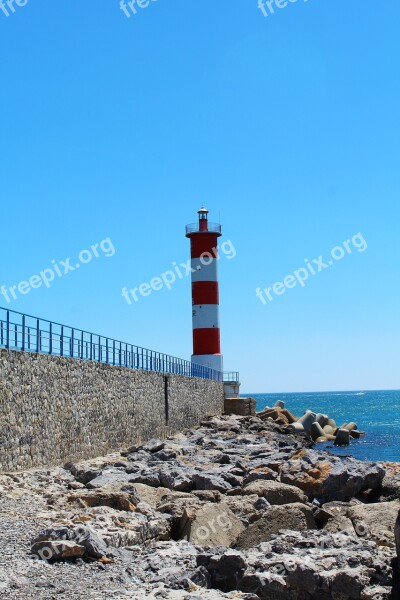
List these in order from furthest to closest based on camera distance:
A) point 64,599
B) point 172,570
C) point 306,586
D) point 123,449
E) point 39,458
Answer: point 123,449
point 39,458
point 172,570
point 306,586
point 64,599

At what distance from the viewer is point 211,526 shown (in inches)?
392

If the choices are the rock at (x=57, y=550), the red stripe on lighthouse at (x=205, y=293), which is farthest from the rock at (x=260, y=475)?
the red stripe on lighthouse at (x=205, y=293)

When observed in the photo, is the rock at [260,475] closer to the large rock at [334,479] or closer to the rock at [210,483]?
the large rock at [334,479]

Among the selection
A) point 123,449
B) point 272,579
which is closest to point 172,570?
point 272,579

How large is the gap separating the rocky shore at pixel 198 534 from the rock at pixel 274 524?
0.06ft

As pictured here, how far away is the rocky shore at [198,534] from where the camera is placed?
7.61m

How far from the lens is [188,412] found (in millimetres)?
32219

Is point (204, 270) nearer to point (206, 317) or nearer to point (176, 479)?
point (206, 317)

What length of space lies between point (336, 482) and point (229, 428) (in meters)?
17.9

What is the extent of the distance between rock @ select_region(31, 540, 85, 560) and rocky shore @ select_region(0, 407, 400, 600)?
0.01m

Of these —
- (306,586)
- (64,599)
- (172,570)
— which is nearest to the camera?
(64,599)

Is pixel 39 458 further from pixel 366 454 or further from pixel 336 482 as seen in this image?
pixel 366 454

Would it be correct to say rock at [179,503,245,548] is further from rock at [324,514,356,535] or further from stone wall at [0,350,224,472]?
stone wall at [0,350,224,472]

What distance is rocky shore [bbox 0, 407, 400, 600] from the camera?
761 centimetres
